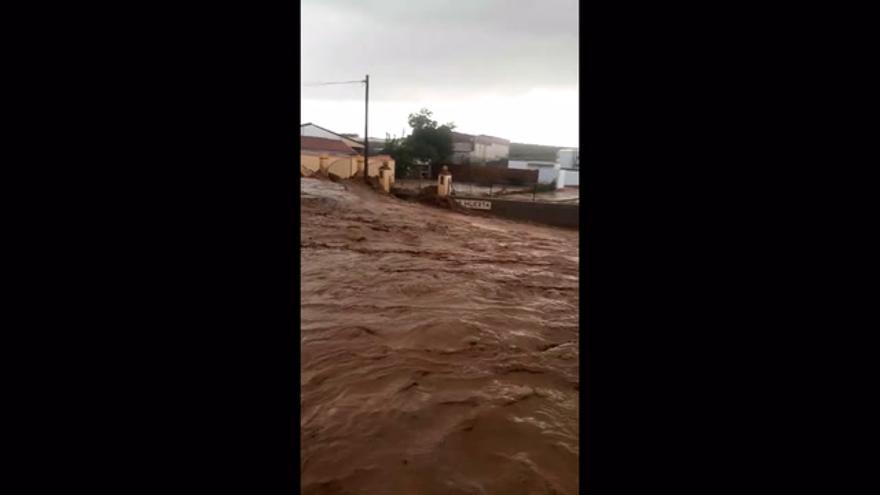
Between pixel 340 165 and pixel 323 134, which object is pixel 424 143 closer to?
pixel 340 165

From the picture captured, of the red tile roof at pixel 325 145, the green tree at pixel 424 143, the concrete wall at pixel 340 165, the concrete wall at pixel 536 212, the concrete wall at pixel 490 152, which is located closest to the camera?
the concrete wall at pixel 536 212

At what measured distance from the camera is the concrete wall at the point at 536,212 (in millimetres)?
16516

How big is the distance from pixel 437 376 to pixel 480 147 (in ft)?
131

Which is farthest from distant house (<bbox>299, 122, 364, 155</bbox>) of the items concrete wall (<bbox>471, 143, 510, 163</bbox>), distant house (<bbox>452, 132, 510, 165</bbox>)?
concrete wall (<bbox>471, 143, 510, 163</bbox>)

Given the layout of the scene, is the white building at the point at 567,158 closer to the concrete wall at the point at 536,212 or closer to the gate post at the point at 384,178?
the gate post at the point at 384,178

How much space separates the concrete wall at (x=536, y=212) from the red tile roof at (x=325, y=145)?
18462mm

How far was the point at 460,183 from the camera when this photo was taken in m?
22.8

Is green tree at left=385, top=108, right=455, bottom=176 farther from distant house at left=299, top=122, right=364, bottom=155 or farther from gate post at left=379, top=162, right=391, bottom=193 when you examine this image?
distant house at left=299, top=122, right=364, bottom=155

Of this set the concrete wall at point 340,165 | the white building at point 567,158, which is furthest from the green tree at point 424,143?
the white building at point 567,158

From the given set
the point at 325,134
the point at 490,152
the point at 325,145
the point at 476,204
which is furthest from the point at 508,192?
the point at 490,152

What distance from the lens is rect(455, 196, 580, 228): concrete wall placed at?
16.5 m
